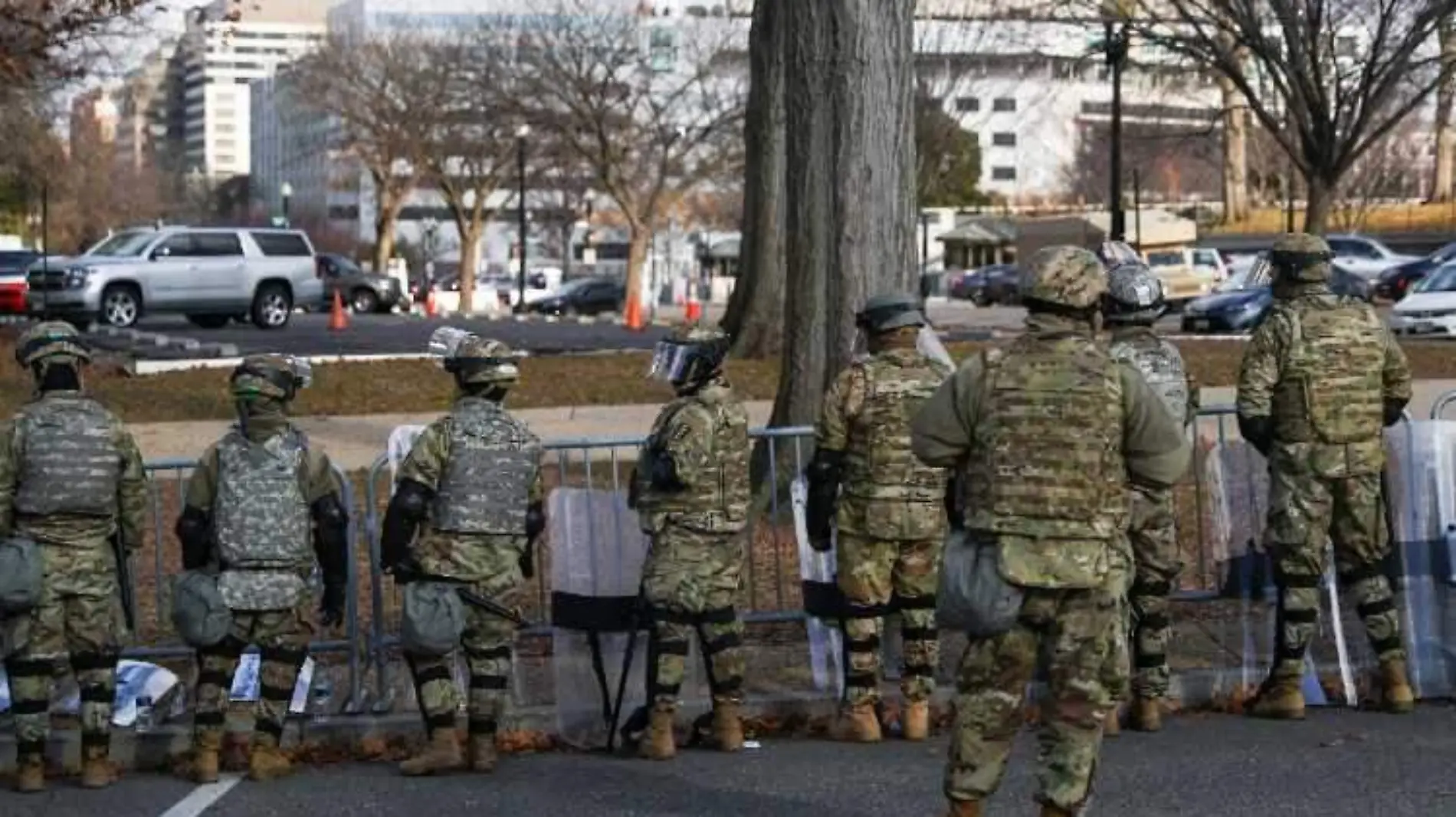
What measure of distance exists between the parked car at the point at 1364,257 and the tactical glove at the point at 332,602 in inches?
1668

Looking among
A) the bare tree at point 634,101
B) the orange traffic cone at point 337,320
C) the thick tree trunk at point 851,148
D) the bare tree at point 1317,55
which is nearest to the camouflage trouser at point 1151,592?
the thick tree trunk at point 851,148

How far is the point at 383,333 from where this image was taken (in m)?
34.4

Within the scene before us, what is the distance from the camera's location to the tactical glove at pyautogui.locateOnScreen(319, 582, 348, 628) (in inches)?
326

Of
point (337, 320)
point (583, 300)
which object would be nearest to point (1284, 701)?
point (337, 320)

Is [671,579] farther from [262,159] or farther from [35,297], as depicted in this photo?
[262,159]

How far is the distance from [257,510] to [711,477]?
67.2 inches

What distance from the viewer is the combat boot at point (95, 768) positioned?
8.19 meters

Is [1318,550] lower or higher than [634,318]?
lower

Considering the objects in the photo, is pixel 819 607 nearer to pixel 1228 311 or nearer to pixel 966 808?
pixel 966 808

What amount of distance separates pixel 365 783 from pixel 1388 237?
198ft

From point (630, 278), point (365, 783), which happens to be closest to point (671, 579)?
point (365, 783)

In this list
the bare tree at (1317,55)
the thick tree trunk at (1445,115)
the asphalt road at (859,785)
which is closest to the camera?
the asphalt road at (859,785)

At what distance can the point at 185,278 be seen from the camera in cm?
3406

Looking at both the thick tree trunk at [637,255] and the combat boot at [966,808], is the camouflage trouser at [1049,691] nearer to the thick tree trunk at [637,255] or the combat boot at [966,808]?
the combat boot at [966,808]
